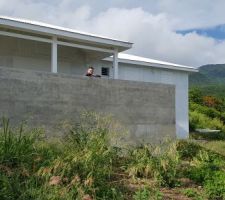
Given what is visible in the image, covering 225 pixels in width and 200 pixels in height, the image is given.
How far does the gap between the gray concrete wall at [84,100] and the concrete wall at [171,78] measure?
557cm

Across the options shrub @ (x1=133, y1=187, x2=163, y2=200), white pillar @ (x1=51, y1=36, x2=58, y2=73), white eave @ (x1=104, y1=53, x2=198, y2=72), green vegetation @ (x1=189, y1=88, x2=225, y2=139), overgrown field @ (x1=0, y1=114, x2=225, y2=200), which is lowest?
shrub @ (x1=133, y1=187, x2=163, y2=200)

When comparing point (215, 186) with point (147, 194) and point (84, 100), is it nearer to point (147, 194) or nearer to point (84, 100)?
point (147, 194)

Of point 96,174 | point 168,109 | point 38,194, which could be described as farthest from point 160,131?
point 38,194

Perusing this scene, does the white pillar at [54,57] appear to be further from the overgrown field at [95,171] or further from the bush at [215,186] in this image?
the bush at [215,186]

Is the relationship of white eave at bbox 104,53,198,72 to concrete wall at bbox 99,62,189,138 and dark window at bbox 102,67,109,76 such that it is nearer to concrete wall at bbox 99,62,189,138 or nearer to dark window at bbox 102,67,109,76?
concrete wall at bbox 99,62,189,138

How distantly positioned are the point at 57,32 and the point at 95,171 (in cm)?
861

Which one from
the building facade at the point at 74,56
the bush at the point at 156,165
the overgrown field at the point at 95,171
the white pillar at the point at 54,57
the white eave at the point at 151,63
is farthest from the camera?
the white eave at the point at 151,63

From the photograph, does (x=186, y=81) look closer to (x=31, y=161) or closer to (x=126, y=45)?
(x=126, y=45)

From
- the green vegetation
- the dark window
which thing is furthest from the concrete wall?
the green vegetation

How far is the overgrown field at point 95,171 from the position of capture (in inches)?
309

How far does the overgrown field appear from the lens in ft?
25.7

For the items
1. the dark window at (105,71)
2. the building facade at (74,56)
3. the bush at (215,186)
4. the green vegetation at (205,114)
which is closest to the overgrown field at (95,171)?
the bush at (215,186)

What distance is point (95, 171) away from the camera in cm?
884

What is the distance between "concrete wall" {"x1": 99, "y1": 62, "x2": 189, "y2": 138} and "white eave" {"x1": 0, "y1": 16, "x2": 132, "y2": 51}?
13.7 feet
